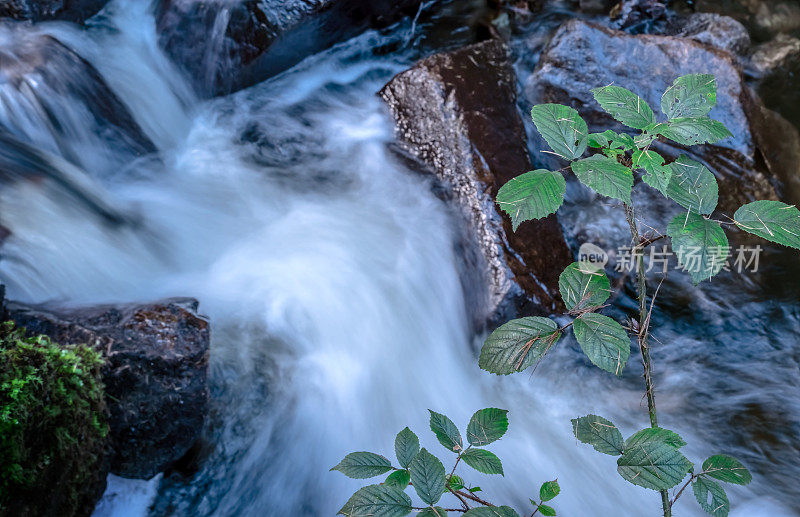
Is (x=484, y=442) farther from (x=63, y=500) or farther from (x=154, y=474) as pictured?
(x=154, y=474)

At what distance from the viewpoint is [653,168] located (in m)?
1.23

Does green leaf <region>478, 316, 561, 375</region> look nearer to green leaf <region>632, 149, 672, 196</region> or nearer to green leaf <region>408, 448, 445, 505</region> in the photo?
green leaf <region>408, 448, 445, 505</region>

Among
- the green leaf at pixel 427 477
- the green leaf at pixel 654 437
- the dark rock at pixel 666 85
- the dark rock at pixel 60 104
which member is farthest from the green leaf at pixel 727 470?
A: the dark rock at pixel 60 104

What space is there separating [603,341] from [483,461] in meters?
0.35

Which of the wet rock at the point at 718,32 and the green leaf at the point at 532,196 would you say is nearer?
the green leaf at the point at 532,196

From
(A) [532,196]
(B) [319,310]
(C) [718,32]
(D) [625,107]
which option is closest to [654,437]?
(A) [532,196]

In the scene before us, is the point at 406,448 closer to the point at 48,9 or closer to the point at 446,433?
the point at 446,433

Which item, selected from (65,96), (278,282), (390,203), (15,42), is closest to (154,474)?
(278,282)

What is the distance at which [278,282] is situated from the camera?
11.7 ft

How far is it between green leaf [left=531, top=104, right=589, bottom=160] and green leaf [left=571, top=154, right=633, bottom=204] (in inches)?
1.5

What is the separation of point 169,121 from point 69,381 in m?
2.80

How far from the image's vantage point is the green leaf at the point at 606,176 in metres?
1.18

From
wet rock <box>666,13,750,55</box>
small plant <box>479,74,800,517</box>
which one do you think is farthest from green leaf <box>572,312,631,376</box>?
wet rock <box>666,13,750,55</box>

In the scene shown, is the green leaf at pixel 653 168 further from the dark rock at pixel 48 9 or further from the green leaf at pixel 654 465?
the dark rock at pixel 48 9
